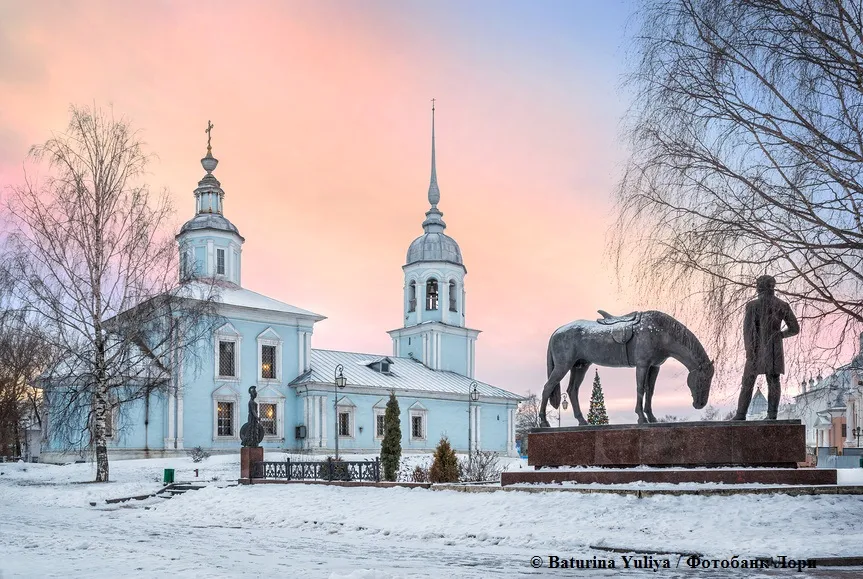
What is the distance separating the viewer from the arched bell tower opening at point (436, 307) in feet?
173

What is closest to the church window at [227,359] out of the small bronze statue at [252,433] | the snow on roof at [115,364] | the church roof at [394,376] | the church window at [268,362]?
the church window at [268,362]

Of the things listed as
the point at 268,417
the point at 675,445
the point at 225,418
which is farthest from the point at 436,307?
the point at 675,445

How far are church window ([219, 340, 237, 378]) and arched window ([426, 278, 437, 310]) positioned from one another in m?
16.1

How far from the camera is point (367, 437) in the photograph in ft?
145

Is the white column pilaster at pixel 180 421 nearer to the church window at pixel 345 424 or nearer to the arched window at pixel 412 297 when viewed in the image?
the church window at pixel 345 424

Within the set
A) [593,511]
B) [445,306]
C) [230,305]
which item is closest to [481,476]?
[593,511]

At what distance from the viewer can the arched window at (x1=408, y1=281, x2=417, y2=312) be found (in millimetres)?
53675

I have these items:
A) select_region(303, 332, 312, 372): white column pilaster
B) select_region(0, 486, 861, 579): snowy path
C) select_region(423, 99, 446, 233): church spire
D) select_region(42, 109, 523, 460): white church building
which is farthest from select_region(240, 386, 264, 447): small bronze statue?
select_region(423, 99, 446, 233): church spire

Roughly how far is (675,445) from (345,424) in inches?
1250

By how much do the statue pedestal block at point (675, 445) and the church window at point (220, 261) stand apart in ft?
105

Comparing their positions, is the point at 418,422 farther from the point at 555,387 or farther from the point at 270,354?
the point at 555,387

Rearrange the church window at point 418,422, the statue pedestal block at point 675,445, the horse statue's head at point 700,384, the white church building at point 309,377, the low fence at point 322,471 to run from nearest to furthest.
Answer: the statue pedestal block at point 675,445, the horse statue's head at point 700,384, the low fence at point 322,471, the white church building at point 309,377, the church window at point 418,422

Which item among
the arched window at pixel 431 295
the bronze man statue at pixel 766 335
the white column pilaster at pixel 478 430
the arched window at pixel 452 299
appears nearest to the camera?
the bronze man statue at pixel 766 335

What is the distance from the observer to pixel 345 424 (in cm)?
4359
